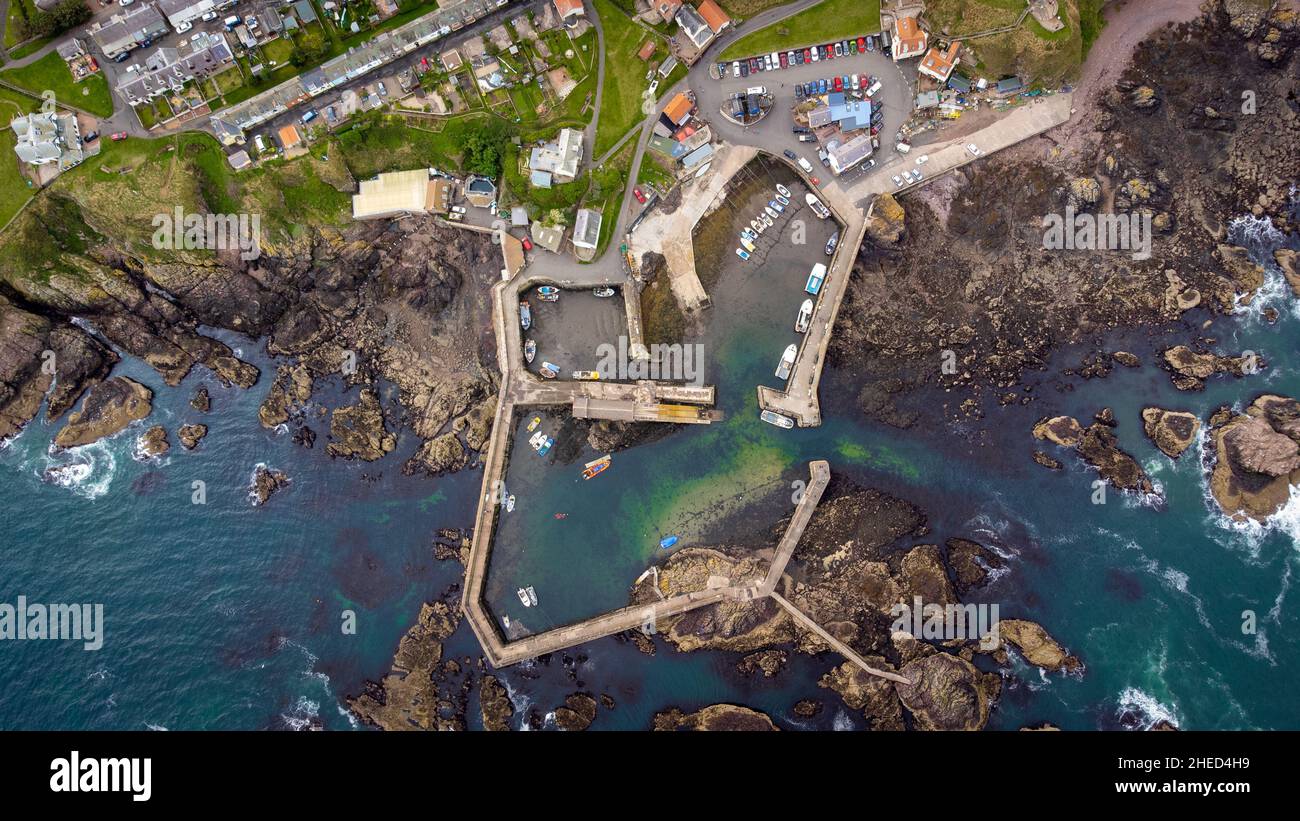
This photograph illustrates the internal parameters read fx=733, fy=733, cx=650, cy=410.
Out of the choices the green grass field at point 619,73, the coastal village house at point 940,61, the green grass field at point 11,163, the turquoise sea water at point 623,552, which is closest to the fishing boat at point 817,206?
the turquoise sea water at point 623,552

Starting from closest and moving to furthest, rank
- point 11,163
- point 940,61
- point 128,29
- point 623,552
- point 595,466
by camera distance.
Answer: point 128,29
point 940,61
point 11,163
point 623,552
point 595,466

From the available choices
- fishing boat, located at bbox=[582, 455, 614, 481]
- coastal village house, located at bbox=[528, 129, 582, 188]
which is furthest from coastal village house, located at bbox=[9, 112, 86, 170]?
fishing boat, located at bbox=[582, 455, 614, 481]

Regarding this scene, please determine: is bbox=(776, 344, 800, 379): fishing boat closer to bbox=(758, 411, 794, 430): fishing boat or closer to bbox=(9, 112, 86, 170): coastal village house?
bbox=(758, 411, 794, 430): fishing boat

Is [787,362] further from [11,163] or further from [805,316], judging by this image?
[11,163]

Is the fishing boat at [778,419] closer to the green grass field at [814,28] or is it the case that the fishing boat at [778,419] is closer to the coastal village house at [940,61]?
the green grass field at [814,28]

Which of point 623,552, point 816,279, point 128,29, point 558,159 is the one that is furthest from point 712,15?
point 128,29

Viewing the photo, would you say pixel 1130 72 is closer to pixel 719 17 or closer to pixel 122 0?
pixel 719 17
